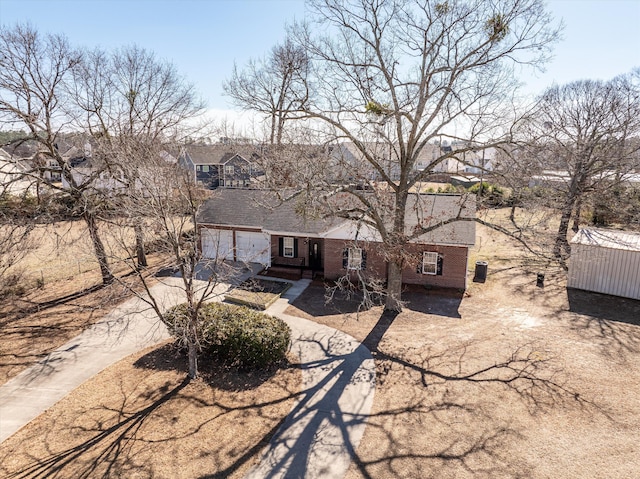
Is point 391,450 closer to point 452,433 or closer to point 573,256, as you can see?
point 452,433

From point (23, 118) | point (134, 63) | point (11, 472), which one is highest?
point (134, 63)

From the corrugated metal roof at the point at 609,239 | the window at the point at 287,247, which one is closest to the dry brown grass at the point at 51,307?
the window at the point at 287,247

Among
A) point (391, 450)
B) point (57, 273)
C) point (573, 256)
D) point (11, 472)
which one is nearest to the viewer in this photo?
point (11, 472)

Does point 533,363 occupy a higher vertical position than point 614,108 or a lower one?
lower

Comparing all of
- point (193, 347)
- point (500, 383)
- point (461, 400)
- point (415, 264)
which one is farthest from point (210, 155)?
point (461, 400)

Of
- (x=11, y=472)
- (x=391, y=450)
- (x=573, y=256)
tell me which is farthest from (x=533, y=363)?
(x=11, y=472)

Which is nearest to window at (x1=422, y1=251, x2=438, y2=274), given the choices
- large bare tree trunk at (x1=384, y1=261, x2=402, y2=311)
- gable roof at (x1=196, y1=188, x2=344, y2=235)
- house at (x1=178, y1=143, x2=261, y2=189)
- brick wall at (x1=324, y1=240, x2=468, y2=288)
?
brick wall at (x1=324, y1=240, x2=468, y2=288)
